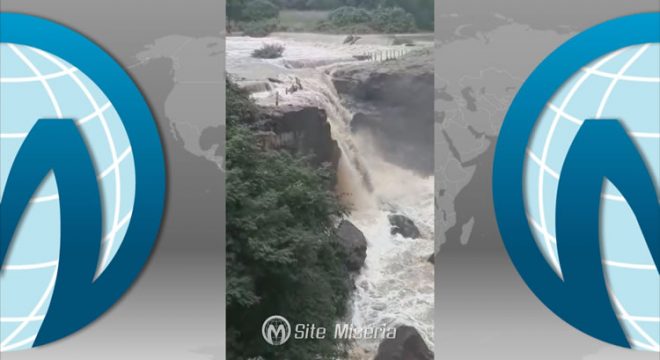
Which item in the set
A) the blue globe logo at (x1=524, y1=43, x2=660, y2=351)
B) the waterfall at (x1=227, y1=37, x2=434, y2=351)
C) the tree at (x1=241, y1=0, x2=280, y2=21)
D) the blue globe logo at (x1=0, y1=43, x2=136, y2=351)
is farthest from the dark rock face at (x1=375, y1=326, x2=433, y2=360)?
the tree at (x1=241, y1=0, x2=280, y2=21)

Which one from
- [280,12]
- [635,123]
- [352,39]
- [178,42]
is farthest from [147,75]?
[635,123]

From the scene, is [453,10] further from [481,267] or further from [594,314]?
[594,314]

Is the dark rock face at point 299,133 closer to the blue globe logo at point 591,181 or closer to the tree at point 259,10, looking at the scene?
the tree at point 259,10

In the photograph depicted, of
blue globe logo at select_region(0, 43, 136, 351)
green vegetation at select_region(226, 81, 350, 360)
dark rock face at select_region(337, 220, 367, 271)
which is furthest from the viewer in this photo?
dark rock face at select_region(337, 220, 367, 271)

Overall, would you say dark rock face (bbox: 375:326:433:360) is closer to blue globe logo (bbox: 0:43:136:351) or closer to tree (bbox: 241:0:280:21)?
blue globe logo (bbox: 0:43:136:351)

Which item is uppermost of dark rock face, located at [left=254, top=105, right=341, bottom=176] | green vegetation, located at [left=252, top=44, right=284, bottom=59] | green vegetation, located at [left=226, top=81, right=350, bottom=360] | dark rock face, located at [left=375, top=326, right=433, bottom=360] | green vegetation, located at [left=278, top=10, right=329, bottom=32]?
green vegetation, located at [left=278, top=10, right=329, bottom=32]
